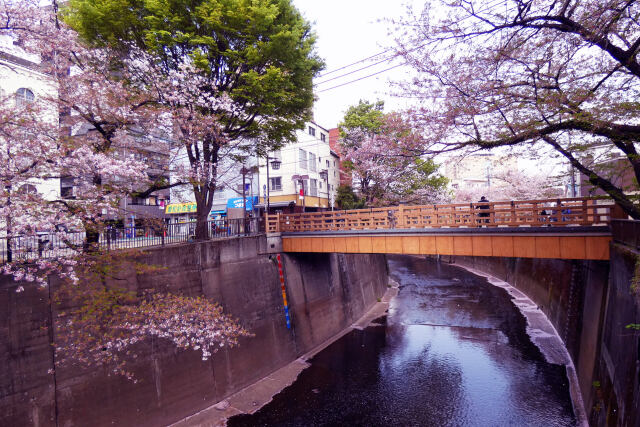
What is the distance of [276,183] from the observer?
34312 mm

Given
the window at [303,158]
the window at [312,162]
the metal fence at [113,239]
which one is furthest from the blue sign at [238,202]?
the metal fence at [113,239]

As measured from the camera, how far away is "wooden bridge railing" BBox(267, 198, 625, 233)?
11.7 metres

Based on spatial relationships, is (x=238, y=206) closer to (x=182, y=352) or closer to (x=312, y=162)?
(x=312, y=162)

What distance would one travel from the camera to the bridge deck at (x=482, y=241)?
462 inches

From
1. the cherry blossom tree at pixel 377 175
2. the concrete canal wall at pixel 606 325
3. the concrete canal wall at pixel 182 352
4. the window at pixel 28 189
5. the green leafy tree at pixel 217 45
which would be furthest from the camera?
the cherry blossom tree at pixel 377 175

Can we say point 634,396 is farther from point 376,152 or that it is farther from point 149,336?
point 149,336

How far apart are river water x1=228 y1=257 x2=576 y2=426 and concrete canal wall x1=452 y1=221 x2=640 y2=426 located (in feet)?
5.92

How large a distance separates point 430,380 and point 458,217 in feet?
25.5

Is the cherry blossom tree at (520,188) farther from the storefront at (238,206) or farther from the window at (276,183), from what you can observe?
the storefront at (238,206)

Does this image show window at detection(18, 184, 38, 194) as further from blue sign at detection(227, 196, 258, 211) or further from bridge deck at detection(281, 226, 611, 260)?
blue sign at detection(227, 196, 258, 211)

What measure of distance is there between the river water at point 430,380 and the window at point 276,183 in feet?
55.3

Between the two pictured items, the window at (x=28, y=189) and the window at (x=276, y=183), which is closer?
the window at (x=28, y=189)

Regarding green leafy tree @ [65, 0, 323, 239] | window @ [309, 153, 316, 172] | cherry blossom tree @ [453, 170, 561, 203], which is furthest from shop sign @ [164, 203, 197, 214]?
cherry blossom tree @ [453, 170, 561, 203]

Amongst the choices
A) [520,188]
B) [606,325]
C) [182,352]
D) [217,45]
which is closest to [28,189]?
[182,352]
